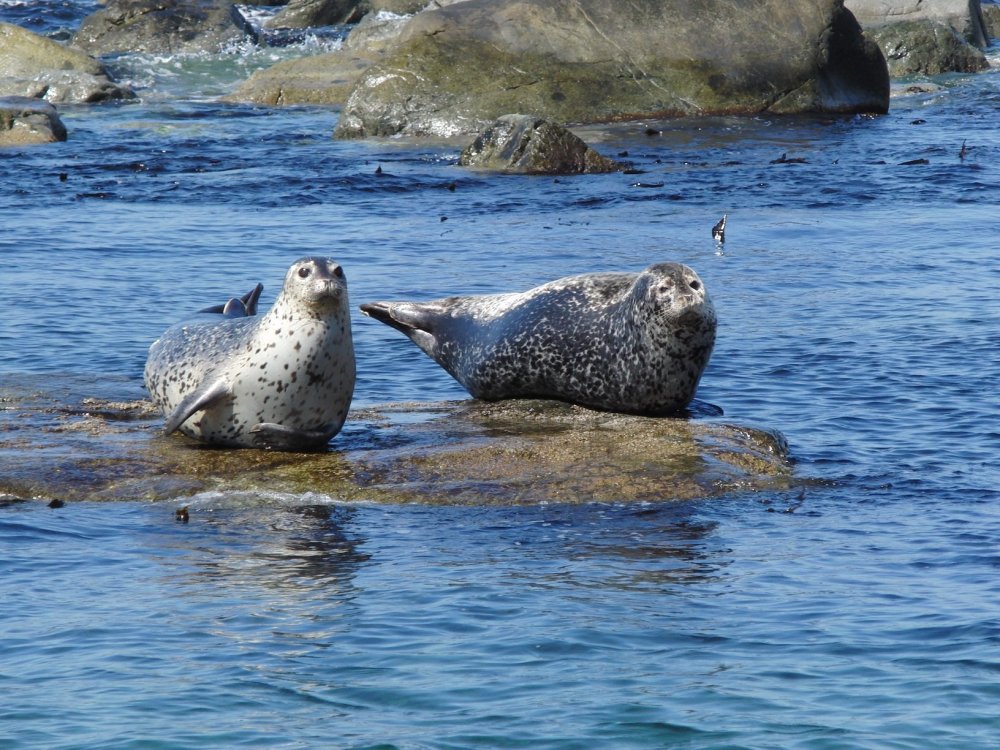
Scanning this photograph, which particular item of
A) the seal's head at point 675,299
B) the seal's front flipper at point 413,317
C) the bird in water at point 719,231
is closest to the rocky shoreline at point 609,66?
the bird in water at point 719,231

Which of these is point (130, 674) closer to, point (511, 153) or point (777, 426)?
point (777, 426)

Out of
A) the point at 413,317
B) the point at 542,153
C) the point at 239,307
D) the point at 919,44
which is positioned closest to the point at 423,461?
the point at 239,307

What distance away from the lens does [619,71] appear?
21.7 metres

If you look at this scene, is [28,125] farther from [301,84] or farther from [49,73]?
[301,84]

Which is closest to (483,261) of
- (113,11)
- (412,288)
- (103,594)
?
(412,288)

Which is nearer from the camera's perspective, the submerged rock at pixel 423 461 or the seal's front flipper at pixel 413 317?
the submerged rock at pixel 423 461

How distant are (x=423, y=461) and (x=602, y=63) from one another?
1462cm

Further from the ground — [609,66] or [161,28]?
[161,28]

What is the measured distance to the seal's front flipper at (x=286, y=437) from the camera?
8047mm

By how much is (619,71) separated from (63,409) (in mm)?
14091

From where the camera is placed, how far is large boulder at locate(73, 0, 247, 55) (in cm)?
3123

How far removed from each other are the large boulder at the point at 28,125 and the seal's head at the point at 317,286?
557 inches

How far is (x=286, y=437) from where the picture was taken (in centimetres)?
808

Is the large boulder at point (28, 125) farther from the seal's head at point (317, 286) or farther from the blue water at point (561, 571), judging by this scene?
the seal's head at point (317, 286)
